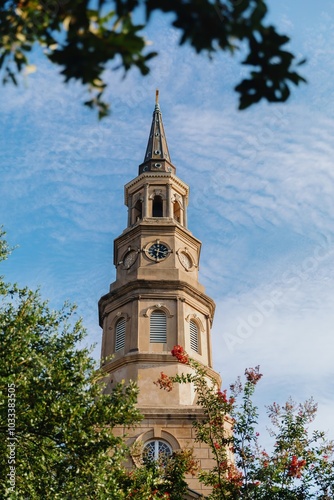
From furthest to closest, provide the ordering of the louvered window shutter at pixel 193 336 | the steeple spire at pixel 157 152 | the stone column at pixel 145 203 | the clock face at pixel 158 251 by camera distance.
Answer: the steeple spire at pixel 157 152
the stone column at pixel 145 203
the clock face at pixel 158 251
the louvered window shutter at pixel 193 336

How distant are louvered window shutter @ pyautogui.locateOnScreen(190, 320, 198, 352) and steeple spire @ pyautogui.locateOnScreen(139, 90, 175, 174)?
10548 mm

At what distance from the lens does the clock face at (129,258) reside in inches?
1388

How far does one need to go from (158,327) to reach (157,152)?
13.3m

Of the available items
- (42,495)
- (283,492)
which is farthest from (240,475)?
(42,495)

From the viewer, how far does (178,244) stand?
35.8 metres

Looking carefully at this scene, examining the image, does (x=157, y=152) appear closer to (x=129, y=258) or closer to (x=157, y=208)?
(x=157, y=208)

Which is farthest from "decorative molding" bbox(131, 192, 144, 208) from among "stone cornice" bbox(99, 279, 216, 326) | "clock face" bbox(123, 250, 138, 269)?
"stone cornice" bbox(99, 279, 216, 326)

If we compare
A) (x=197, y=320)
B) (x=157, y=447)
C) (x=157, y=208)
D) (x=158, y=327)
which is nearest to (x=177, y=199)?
(x=157, y=208)

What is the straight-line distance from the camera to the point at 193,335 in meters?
33.2

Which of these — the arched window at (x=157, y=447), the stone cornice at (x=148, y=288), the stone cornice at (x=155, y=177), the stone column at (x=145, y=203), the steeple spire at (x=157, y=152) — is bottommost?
the arched window at (x=157, y=447)

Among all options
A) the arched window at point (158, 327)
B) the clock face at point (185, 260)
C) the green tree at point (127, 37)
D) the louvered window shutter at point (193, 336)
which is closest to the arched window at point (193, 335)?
the louvered window shutter at point (193, 336)

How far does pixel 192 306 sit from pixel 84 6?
96.4 ft

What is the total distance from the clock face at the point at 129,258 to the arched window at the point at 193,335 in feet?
15.1

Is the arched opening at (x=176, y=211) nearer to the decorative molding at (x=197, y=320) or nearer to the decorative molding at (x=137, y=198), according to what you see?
the decorative molding at (x=137, y=198)
